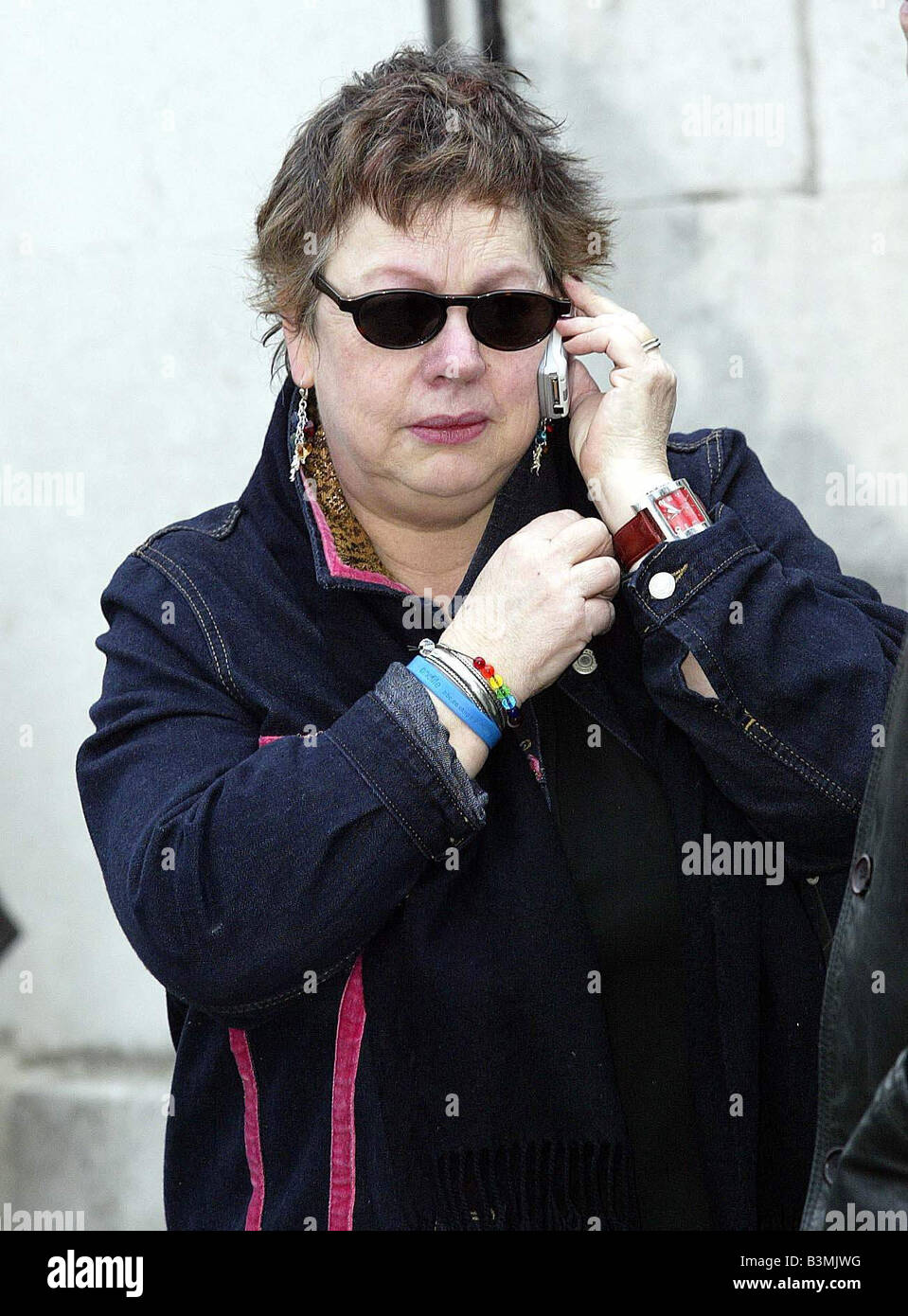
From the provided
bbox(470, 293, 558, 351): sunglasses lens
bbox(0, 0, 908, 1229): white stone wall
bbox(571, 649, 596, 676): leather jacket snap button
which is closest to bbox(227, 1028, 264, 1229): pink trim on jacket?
bbox(571, 649, 596, 676): leather jacket snap button

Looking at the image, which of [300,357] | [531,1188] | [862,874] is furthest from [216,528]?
[862,874]

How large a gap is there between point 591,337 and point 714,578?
0.44 metres

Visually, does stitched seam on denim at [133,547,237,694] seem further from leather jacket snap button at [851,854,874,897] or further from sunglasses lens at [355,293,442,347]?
leather jacket snap button at [851,854,874,897]

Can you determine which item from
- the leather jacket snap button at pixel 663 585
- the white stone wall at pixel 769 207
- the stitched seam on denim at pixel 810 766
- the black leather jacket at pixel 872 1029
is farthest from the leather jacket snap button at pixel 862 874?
the white stone wall at pixel 769 207

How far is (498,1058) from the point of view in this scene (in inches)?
76.7

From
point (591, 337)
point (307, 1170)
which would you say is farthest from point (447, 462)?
point (307, 1170)

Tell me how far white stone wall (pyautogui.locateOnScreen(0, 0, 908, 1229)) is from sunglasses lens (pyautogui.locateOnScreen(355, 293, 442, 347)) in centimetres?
124

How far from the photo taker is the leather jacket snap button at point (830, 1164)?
4.66 ft

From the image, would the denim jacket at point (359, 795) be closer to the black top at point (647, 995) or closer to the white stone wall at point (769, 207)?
the black top at point (647, 995)

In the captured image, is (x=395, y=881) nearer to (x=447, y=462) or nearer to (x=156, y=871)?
(x=156, y=871)

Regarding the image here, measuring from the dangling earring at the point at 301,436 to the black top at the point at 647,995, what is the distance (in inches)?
27.2

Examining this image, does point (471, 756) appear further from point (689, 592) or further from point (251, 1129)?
point (251, 1129)

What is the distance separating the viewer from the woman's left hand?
6.90 ft
